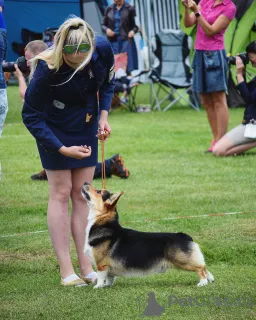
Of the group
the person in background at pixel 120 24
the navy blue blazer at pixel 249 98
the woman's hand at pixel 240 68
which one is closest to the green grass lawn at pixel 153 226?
the navy blue blazer at pixel 249 98

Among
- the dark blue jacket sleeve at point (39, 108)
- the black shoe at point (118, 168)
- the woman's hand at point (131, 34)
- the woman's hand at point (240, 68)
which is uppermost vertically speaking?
the dark blue jacket sleeve at point (39, 108)

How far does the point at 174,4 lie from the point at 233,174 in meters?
13.1

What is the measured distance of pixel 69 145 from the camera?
4871 mm

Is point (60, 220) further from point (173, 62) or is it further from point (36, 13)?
point (36, 13)

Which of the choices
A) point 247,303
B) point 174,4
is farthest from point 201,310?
point 174,4

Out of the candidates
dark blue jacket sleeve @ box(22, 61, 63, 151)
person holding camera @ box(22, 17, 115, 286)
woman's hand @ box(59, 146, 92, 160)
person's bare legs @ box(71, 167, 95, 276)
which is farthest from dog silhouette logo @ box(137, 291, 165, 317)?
dark blue jacket sleeve @ box(22, 61, 63, 151)

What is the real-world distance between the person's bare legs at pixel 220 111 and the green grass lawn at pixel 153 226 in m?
0.39

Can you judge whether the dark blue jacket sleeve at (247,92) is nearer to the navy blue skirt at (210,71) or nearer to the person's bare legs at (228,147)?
the navy blue skirt at (210,71)

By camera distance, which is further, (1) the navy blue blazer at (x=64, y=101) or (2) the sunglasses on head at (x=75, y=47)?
(1) the navy blue blazer at (x=64, y=101)

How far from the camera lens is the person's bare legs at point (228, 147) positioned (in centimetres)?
979

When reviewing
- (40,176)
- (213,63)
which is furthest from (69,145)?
(213,63)

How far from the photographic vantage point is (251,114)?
9680mm

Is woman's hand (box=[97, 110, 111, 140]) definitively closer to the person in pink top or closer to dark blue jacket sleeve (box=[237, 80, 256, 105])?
dark blue jacket sleeve (box=[237, 80, 256, 105])

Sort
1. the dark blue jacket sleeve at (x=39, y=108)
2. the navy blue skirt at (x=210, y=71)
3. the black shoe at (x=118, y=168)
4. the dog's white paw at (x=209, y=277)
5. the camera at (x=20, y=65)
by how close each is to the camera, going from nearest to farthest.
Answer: the dark blue jacket sleeve at (x=39, y=108) → the dog's white paw at (x=209, y=277) → the camera at (x=20, y=65) → the black shoe at (x=118, y=168) → the navy blue skirt at (x=210, y=71)
